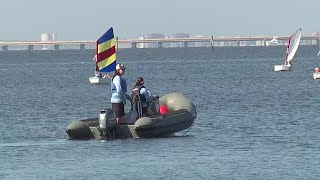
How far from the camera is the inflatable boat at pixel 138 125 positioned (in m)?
38.9

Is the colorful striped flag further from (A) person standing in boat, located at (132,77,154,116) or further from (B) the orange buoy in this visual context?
(A) person standing in boat, located at (132,77,154,116)

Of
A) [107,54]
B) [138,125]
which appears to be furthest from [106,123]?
[107,54]

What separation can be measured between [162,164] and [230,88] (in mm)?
50780

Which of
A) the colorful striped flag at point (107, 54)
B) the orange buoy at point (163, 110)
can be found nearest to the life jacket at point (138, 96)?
the orange buoy at point (163, 110)

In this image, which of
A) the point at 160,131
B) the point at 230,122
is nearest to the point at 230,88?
the point at 230,122

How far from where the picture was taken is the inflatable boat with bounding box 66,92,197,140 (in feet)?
128

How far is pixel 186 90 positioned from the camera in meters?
83.5

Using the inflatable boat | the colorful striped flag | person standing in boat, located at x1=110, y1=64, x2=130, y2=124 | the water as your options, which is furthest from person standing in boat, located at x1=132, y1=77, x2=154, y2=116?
the colorful striped flag

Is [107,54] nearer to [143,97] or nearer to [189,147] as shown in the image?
[143,97]

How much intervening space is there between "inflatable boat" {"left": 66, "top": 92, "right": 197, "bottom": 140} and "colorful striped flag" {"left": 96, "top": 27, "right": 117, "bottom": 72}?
40.0 ft

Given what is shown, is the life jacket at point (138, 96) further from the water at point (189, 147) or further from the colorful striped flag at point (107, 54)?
the colorful striped flag at point (107, 54)

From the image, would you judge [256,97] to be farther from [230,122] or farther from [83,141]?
[83,141]

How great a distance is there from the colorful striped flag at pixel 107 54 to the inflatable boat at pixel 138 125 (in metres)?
12.2

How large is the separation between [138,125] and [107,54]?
16.6 m
